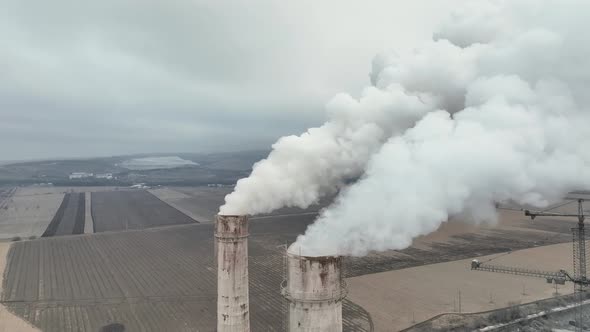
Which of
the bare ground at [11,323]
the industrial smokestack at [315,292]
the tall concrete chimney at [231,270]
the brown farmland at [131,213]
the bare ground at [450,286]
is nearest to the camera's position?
the industrial smokestack at [315,292]

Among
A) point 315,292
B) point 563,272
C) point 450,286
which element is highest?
point 315,292

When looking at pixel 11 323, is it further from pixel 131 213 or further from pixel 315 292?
pixel 131 213

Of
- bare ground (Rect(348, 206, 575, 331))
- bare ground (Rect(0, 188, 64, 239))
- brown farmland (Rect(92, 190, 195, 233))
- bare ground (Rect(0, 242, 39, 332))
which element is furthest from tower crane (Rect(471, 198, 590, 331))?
bare ground (Rect(0, 188, 64, 239))

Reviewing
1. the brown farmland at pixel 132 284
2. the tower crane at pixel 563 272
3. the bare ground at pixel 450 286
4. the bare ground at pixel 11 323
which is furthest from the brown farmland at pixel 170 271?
the tower crane at pixel 563 272

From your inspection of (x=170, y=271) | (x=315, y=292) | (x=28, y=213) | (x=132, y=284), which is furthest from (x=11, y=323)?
(x=28, y=213)

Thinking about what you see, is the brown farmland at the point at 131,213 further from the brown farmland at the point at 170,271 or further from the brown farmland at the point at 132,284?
the brown farmland at the point at 132,284

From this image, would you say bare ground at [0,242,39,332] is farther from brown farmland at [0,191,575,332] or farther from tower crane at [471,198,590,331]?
tower crane at [471,198,590,331]

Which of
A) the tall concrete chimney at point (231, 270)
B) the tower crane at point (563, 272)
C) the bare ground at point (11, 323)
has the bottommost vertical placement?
the bare ground at point (11, 323)
